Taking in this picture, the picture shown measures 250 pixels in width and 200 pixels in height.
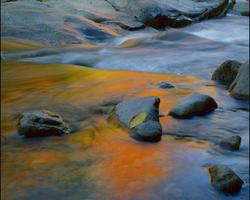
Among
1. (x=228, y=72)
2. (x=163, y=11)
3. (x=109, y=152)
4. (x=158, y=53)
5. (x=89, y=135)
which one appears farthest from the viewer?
(x=163, y=11)

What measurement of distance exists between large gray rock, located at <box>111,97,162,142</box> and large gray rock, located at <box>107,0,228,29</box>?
404 inches

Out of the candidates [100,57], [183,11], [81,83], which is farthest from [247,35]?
[81,83]

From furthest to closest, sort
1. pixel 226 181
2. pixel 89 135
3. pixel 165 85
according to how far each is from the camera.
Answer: pixel 165 85, pixel 89 135, pixel 226 181

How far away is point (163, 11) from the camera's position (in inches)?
609

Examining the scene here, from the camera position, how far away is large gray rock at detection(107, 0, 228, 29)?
15.1 metres

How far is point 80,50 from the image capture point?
420 inches

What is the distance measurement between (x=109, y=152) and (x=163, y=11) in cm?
1172

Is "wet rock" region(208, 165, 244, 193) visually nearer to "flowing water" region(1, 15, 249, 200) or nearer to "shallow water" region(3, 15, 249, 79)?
"flowing water" region(1, 15, 249, 200)

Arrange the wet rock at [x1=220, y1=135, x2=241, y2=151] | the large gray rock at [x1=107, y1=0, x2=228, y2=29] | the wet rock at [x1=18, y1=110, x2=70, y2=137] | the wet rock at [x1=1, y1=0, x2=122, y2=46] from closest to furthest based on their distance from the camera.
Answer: the wet rock at [x1=220, y1=135, x2=241, y2=151] < the wet rock at [x1=18, y1=110, x2=70, y2=137] < the wet rock at [x1=1, y1=0, x2=122, y2=46] < the large gray rock at [x1=107, y1=0, x2=228, y2=29]

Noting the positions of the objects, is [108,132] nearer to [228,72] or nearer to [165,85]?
[165,85]

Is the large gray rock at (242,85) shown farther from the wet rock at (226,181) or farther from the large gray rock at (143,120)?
the wet rock at (226,181)

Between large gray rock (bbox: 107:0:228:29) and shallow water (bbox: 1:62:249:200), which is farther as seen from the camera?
large gray rock (bbox: 107:0:228:29)

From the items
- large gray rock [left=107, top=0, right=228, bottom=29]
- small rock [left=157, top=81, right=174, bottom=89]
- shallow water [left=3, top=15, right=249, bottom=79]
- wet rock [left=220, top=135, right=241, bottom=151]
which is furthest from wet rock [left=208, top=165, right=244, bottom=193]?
large gray rock [left=107, top=0, right=228, bottom=29]

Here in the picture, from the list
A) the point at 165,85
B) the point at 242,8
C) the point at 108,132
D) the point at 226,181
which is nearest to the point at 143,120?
the point at 108,132
